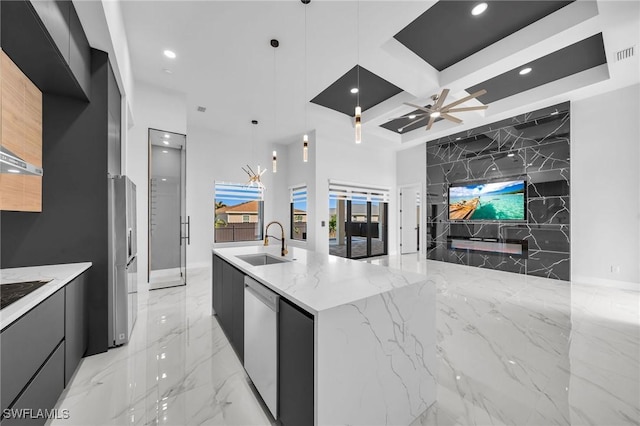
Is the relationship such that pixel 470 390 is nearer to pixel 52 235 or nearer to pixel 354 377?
pixel 354 377

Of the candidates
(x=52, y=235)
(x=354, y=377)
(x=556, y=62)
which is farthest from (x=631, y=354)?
(x=52, y=235)

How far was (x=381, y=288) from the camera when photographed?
1.37 m

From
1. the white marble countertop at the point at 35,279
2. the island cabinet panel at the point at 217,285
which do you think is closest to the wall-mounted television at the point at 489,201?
the island cabinet panel at the point at 217,285

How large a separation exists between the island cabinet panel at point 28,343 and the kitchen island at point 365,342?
107cm

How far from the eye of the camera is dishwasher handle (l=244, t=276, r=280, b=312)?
137cm

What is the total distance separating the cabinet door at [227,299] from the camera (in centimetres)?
223

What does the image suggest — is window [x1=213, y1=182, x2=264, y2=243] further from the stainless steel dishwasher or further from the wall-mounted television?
the wall-mounted television

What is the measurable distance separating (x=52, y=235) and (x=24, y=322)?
1225mm

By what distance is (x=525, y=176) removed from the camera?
506cm

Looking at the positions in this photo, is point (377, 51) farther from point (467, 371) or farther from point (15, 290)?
point (15, 290)

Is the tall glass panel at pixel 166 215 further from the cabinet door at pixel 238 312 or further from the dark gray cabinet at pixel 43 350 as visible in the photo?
the cabinet door at pixel 238 312

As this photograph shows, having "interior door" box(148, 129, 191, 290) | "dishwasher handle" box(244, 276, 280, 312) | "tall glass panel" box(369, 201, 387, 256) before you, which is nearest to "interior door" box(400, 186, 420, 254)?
"tall glass panel" box(369, 201, 387, 256)

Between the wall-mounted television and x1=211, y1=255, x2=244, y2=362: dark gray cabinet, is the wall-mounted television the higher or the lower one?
the higher one

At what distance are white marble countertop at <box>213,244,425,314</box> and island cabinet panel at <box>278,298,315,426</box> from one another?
0.08 meters
